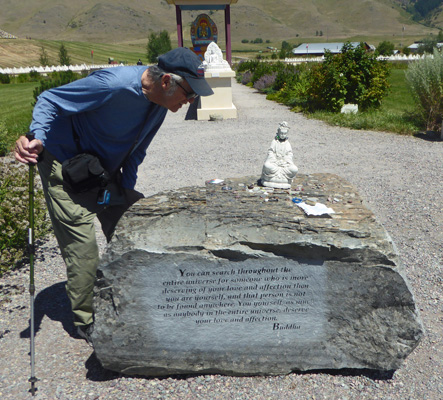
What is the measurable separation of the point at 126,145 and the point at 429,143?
8555 mm

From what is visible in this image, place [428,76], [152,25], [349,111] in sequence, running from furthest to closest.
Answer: [152,25]
[349,111]
[428,76]

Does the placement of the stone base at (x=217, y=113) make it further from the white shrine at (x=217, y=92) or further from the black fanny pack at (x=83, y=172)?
the black fanny pack at (x=83, y=172)

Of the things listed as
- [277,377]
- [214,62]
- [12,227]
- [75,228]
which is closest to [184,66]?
[75,228]

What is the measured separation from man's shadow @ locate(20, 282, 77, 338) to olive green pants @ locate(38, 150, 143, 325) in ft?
1.66

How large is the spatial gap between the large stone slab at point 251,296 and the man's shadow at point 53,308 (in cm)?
88

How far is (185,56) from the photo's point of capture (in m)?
2.56

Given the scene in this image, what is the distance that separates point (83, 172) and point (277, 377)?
189 centimetres

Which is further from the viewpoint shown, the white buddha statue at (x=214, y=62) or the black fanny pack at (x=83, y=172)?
the white buddha statue at (x=214, y=62)

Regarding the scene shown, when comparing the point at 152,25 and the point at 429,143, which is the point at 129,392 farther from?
the point at 152,25

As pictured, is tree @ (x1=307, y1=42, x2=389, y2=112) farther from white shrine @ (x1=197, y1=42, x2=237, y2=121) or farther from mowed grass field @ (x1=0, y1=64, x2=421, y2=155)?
white shrine @ (x1=197, y1=42, x2=237, y2=121)

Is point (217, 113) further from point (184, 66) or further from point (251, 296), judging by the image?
point (251, 296)

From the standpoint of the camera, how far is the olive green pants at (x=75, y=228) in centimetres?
274

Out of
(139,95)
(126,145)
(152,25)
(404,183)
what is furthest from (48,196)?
(152,25)

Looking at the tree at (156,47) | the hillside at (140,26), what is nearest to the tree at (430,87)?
the tree at (156,47)
